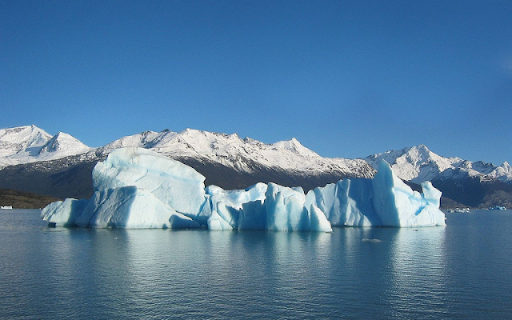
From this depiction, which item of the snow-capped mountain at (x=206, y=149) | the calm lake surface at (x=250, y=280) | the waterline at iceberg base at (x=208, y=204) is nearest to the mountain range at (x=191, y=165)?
the snow-capped mountain at (x=206, y=149)

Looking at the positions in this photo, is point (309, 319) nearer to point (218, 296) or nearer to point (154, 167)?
point (218, 296)

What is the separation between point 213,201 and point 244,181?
388ft

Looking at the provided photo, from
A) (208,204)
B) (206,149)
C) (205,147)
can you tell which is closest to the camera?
(208,204)

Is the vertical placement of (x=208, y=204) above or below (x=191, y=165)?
below

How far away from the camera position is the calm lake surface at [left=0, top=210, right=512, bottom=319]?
12133 millimetres

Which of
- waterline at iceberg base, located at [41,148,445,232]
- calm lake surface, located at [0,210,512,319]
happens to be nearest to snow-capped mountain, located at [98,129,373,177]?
waterline at iceberg base, located at [41,148,445,232]

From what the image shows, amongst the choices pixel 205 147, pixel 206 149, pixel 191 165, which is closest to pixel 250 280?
pixel 191 165

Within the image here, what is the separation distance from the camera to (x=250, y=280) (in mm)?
15703

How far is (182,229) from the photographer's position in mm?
36031

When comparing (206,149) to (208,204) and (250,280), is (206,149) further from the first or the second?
(250,280)

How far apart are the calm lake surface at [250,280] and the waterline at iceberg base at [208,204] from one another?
7841 millimetres

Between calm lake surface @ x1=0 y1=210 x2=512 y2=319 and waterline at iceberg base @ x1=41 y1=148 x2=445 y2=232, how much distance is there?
7841mm

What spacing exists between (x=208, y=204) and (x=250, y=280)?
2302cm

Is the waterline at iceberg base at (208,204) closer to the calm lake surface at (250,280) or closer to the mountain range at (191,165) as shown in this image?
the calm lake surface at (250,280)
